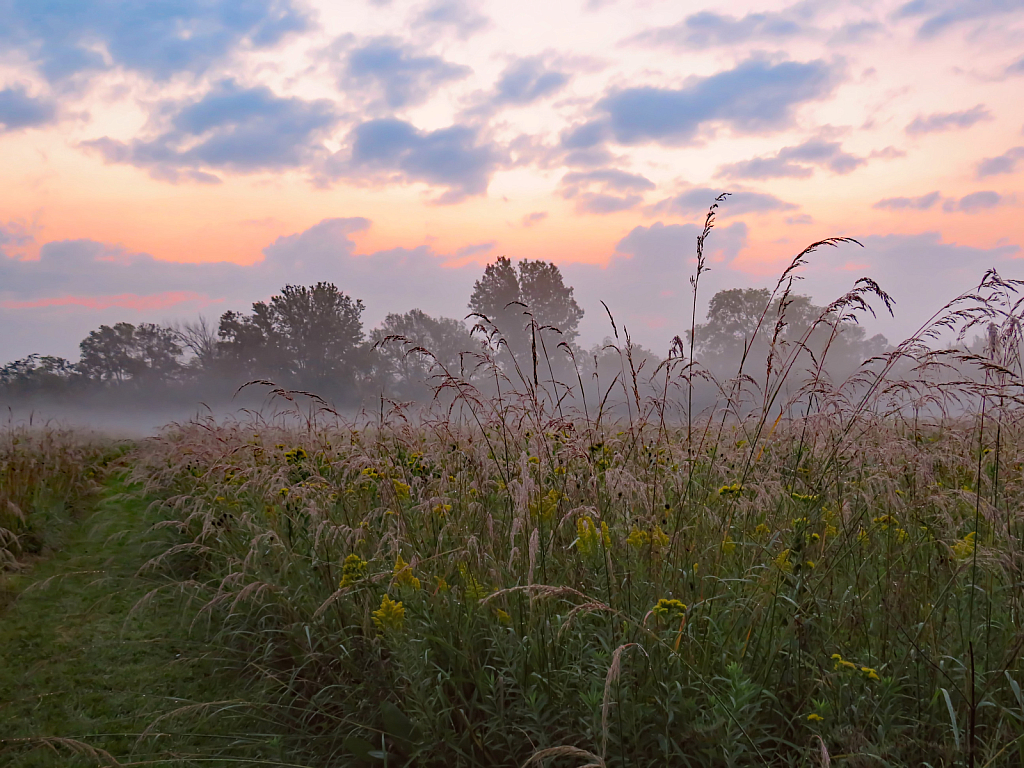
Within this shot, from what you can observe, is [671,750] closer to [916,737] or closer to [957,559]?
[916,737]

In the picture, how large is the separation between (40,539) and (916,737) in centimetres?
723

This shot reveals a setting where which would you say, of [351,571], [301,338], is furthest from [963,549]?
[301,338]

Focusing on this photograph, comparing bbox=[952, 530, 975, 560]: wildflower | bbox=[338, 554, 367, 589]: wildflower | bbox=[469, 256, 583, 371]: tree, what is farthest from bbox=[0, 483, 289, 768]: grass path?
bbox=[469, 256, 583, 371]: tree

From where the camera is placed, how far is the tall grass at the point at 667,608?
2.22 metres

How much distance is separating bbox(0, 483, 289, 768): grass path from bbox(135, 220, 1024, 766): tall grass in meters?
0.26

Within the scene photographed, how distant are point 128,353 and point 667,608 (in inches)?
1780

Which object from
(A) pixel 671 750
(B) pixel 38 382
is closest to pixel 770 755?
(A) pixel 671 750

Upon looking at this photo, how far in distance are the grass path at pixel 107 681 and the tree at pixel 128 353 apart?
39.6 meters

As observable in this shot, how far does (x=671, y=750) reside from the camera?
2.25m

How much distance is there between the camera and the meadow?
2223 mm

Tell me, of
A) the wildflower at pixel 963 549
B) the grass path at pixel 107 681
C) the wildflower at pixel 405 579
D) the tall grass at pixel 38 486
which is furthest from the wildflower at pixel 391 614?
the tall grass at pixel 38 486

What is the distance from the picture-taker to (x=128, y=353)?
129 ft

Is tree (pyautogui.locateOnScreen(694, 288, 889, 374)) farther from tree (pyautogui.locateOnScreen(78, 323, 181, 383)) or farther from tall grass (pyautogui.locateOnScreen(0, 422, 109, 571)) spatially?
tall grass (pyautogui.locateOnScreen(0, 422, 109, 571))

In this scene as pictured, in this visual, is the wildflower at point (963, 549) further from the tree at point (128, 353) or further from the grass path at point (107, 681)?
the tree at point (128, 353)
